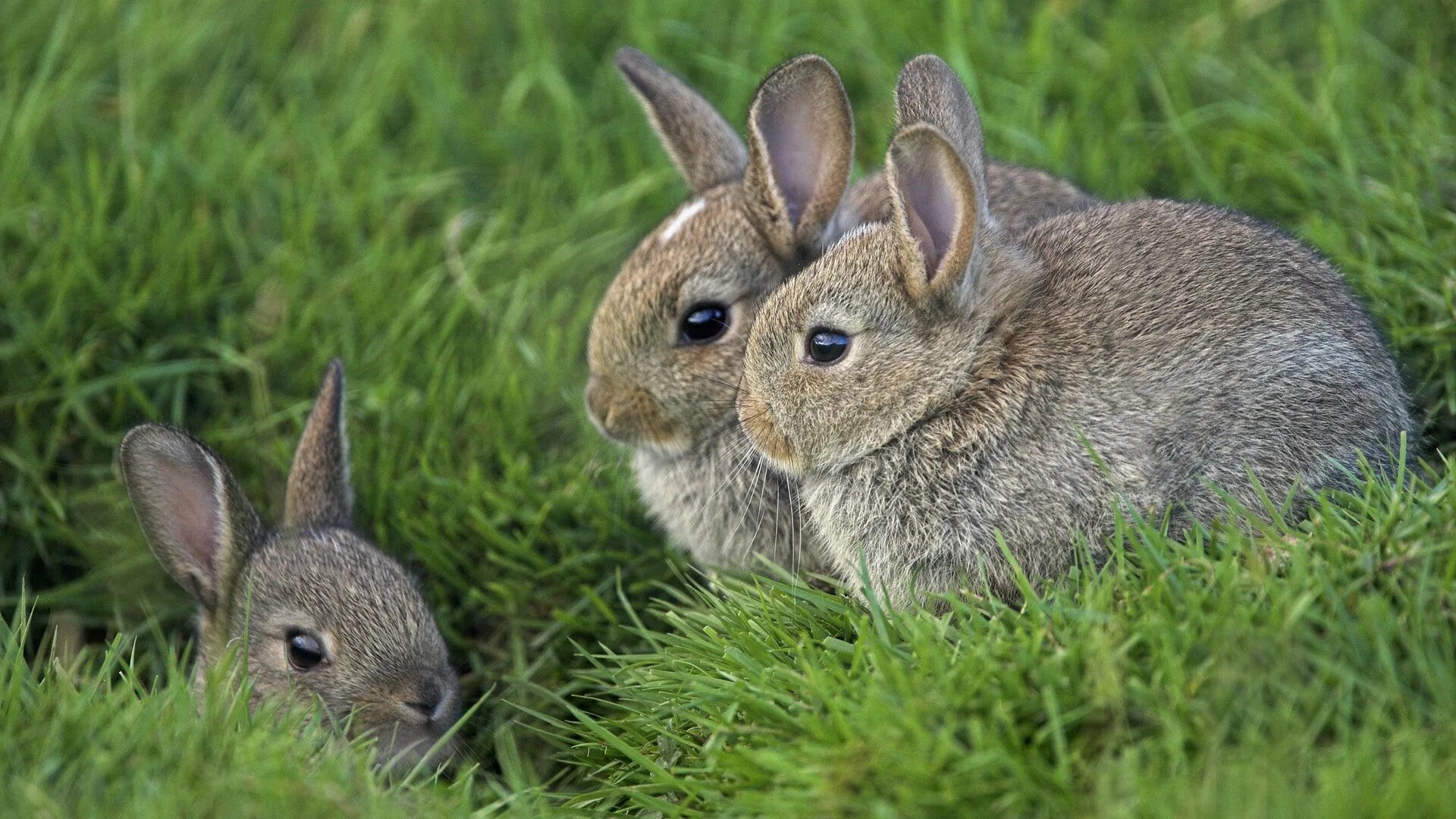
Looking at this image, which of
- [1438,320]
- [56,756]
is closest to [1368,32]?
[1438,320]

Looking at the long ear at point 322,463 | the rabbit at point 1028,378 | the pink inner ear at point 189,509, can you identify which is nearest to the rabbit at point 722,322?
the rabbit at point 1028,378

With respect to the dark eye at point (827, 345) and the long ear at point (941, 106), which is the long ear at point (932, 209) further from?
the dark eye at point (827, 345)

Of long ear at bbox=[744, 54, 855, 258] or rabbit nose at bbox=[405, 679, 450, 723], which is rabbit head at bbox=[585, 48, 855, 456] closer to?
long ear at bbox=[744, 54, 855, 258]

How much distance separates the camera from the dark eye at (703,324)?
4.84 metres

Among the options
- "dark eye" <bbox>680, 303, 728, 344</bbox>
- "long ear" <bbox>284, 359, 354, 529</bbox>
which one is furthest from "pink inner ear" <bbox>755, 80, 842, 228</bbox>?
"long ear" <bbox>284, 359, 354, 529</bbox>

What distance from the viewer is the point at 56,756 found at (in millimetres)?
3471

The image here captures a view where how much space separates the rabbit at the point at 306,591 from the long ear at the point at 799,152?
4.84 ft

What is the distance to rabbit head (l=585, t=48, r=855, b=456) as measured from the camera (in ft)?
15.7

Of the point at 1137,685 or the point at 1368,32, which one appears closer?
the point at 1137,685

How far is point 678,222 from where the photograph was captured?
5.02 meters

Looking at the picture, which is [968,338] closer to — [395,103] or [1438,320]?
[1438,320]

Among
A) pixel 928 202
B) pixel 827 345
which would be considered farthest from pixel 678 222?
pixel 928 202

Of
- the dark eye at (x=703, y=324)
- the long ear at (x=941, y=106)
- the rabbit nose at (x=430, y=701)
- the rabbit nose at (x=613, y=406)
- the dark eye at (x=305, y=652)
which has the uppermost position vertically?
the long ear at (x=941, y=106)

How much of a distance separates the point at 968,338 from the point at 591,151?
2.59 m
